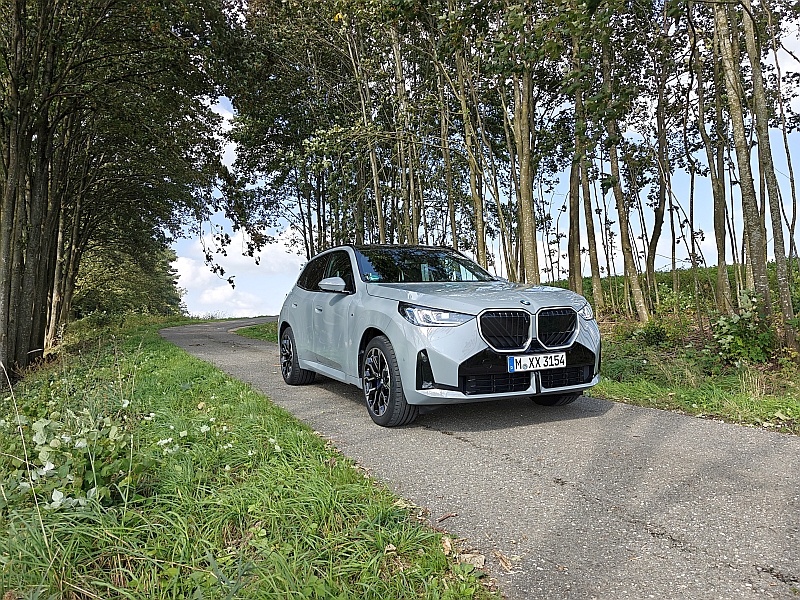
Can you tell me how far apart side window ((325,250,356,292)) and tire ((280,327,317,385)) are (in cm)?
120

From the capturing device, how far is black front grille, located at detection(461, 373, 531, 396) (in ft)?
15.8

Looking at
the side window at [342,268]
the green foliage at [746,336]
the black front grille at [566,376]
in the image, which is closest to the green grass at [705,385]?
the green foliage at [746,336]

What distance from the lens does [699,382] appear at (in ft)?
22.8

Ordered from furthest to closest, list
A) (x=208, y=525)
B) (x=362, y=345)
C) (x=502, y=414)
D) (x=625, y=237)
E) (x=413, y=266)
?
(x=625, y=237)
(x=413, y=266)
(x=362, y=345)
(x=502, y=414)
(x=208, y=525)

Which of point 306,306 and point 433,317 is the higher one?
point 306,306

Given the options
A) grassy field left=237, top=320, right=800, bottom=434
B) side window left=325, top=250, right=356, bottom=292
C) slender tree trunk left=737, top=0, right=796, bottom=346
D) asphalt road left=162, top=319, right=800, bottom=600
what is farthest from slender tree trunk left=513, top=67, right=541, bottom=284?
asphalt road left=162, top=319, right=800, bottom=600

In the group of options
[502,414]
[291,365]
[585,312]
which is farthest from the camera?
[291,365]

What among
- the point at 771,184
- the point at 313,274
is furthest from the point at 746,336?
the point at 313,274

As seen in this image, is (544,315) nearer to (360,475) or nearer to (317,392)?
(360,475)

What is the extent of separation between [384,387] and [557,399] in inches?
71.4

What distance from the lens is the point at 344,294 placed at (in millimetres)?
6316

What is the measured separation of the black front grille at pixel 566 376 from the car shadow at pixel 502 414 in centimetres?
36

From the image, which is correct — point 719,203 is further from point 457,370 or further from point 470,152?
point 457,370

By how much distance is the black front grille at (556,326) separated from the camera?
5.04 m
